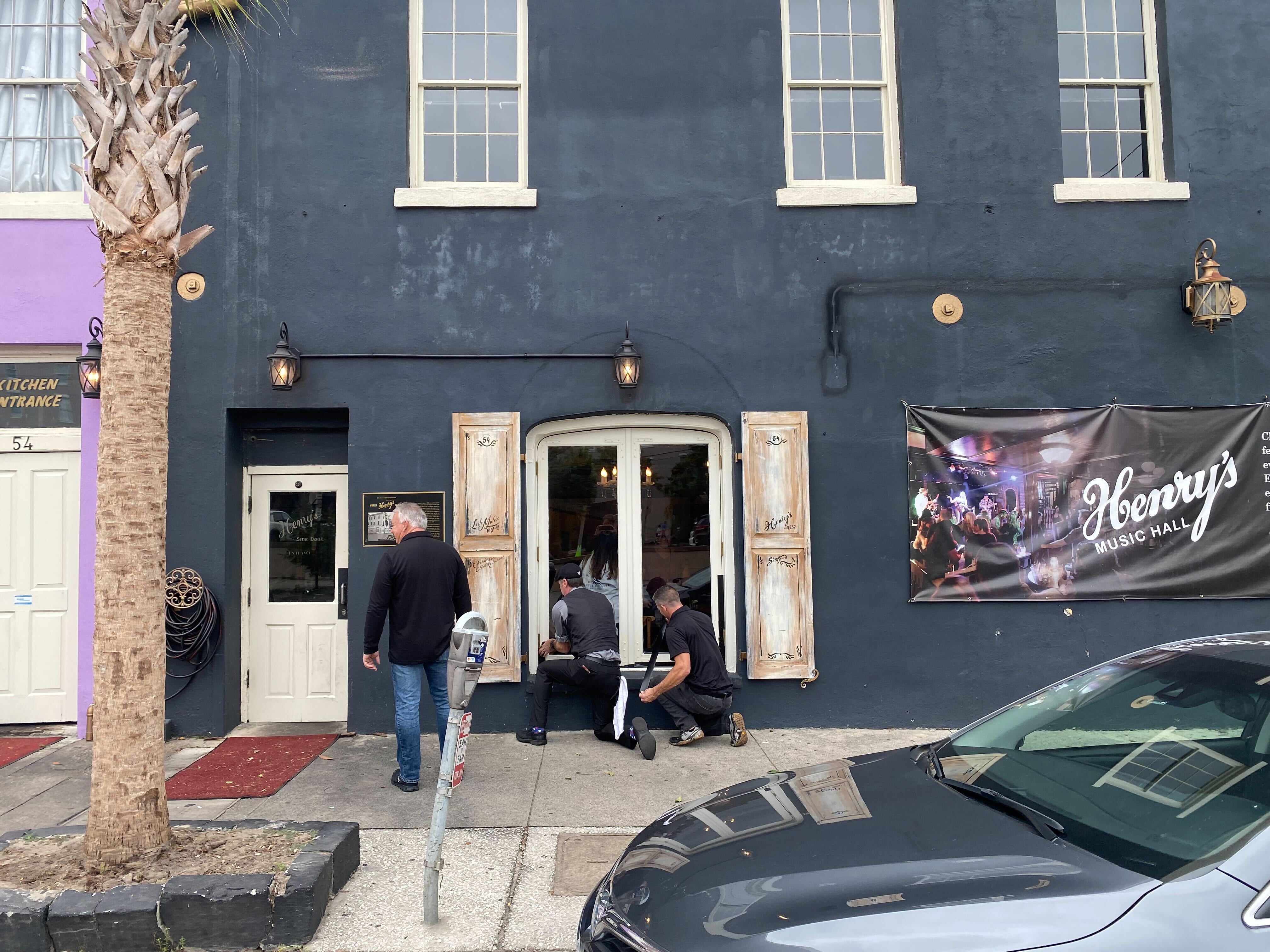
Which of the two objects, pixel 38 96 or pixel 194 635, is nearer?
pixel 194 635

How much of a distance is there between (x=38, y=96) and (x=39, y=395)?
8.50ft

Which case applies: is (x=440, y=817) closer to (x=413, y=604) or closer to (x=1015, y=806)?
(x=413, y=604)

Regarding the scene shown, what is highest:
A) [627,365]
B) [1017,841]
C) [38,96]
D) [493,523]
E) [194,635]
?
[38,96]

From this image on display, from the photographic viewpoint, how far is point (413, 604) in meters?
5.67

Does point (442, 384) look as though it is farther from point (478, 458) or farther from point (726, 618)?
point (726, 618)

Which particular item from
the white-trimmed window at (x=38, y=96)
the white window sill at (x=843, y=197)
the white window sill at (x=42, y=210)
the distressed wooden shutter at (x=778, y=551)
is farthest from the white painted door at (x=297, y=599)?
the white window sill at (x=843, y=197)

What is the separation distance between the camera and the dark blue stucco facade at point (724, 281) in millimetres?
7055

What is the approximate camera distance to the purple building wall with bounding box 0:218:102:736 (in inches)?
275

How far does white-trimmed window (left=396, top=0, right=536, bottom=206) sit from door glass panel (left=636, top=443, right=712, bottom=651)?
9.05 ft

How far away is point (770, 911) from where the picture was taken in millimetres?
2344

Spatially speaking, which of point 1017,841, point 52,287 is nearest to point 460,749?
point 1017,841

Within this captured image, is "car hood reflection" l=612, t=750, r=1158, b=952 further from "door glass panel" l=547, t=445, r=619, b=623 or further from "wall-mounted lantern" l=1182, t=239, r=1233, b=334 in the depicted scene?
"wall-mounted lantern" l=1182, t=239, r=1233, b=334

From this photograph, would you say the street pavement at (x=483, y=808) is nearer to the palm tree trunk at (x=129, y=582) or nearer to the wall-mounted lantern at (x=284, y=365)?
the palm tree trunk at (x=129, y=582)

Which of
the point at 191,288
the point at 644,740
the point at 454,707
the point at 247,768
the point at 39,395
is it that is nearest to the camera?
the point at 454,707
